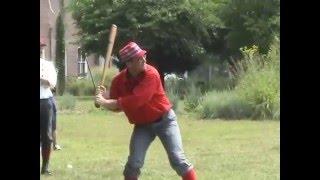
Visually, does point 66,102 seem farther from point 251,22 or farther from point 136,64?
point 136,64

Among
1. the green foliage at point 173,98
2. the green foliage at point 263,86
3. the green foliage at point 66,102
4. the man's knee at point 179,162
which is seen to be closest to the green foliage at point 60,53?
the green foliage at point 66,102

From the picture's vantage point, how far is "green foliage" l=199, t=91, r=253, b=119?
551 inches

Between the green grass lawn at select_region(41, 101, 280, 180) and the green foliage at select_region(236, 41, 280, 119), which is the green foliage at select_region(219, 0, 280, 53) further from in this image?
the green grass lawn at select_region(41, 101, 280, 180)

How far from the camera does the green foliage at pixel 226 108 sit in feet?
45.9

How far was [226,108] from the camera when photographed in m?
14.1

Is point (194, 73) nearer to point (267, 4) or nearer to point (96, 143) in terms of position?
point (267, 4)

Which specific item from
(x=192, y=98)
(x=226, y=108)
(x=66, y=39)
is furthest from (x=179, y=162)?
(x=192, y=98)

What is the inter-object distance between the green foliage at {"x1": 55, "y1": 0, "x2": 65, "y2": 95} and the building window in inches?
16.3

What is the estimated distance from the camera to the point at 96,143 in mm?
10359

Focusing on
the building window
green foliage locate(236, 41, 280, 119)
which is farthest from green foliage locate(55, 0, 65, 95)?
green foliage locate(236, 41, 280, 119)

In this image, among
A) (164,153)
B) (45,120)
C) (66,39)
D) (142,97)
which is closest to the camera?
(142,97)

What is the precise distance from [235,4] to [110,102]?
367 inches

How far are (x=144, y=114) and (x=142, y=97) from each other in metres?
0.19
